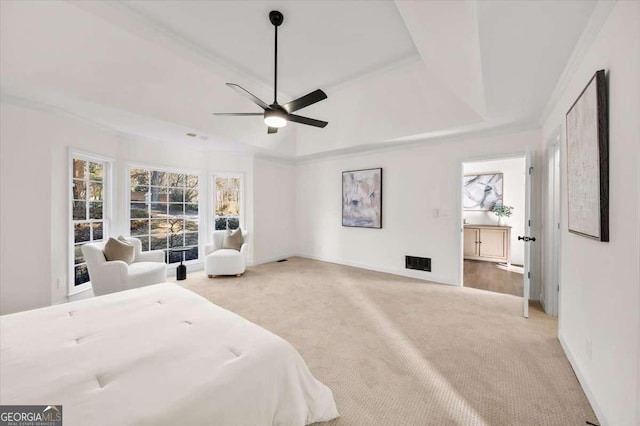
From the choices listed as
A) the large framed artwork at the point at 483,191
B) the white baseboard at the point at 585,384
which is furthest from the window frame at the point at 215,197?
the large framed artwork at the point at 483,191

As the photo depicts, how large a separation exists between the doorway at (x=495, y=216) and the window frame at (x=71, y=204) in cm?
642

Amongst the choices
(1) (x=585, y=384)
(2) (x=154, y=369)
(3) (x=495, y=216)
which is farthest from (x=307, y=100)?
(3) (x=495, y=216)

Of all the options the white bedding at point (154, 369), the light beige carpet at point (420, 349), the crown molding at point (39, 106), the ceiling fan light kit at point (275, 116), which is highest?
the crown molding at point (39, 106)

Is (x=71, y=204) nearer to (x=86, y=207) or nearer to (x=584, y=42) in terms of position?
(x=86, y=207)

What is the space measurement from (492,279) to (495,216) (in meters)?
2.09

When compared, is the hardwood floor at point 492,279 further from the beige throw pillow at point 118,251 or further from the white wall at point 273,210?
the beige throw pillow at point 118,251

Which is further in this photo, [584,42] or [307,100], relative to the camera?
[307,100]

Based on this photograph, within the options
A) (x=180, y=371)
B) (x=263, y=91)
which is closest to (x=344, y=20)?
(x=263, y=91)

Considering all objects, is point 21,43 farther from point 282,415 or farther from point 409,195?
point 409,195

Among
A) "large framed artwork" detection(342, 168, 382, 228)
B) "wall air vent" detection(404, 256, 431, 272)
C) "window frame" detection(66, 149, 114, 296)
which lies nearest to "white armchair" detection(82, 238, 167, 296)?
"window frame" detection(66, 149, 114, 296)

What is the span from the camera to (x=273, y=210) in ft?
20.1

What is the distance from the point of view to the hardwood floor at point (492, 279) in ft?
13.5

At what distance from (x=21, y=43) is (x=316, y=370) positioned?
394 cm

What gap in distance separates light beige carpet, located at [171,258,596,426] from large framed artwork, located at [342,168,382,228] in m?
1.43
